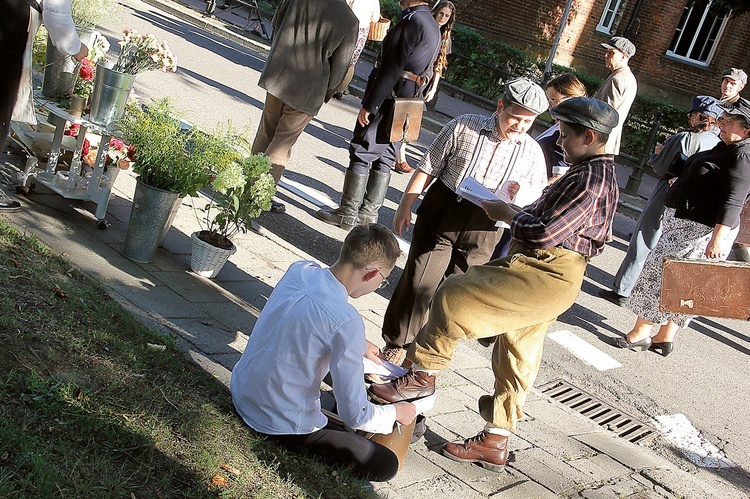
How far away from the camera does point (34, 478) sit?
2.91 meters

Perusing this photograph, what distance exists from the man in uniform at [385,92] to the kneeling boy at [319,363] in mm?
3640

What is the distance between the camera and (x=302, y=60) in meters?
6.88

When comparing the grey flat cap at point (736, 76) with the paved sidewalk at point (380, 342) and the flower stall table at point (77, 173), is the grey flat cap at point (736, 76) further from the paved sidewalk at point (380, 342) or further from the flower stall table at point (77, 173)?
the flower stall table at point (77, 173)

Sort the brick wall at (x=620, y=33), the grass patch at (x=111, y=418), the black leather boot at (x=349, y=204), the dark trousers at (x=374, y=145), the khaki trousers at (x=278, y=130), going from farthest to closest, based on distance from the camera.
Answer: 1. the brick wall at (x=620, y=33)
2. the black leather boot at (x=349, y=204)
3. the dark trousers at (x=374, y=145)
4. the khaki trousers at (x=278, y=130)
5. the grass patch at (x=111, y=418)

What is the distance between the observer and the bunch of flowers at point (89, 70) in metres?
6.16

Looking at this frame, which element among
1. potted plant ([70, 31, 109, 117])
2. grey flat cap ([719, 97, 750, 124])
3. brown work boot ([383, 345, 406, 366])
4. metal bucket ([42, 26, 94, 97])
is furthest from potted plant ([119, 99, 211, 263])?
grey flat cap ([719, 97, 750, 124])

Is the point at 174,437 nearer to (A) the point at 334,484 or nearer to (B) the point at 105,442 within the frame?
(B) the point at 105,442

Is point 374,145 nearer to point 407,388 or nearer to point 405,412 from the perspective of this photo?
point 407,388

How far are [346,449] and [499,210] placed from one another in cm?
150

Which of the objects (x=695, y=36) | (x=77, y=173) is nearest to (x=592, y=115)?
(x=77, y=173)

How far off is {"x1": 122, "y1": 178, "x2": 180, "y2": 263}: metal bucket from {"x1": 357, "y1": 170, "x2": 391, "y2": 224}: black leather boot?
8.35 ft

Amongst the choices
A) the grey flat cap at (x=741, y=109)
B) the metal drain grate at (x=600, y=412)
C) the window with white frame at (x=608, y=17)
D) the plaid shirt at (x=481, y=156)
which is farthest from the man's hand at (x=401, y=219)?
the window with white frame at (x=608, y=17)

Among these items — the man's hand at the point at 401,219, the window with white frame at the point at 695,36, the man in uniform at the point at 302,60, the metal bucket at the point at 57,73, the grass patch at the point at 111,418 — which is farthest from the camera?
the window with white frame at the point at 695,36

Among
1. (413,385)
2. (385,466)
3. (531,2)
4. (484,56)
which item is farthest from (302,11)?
(531,2)
